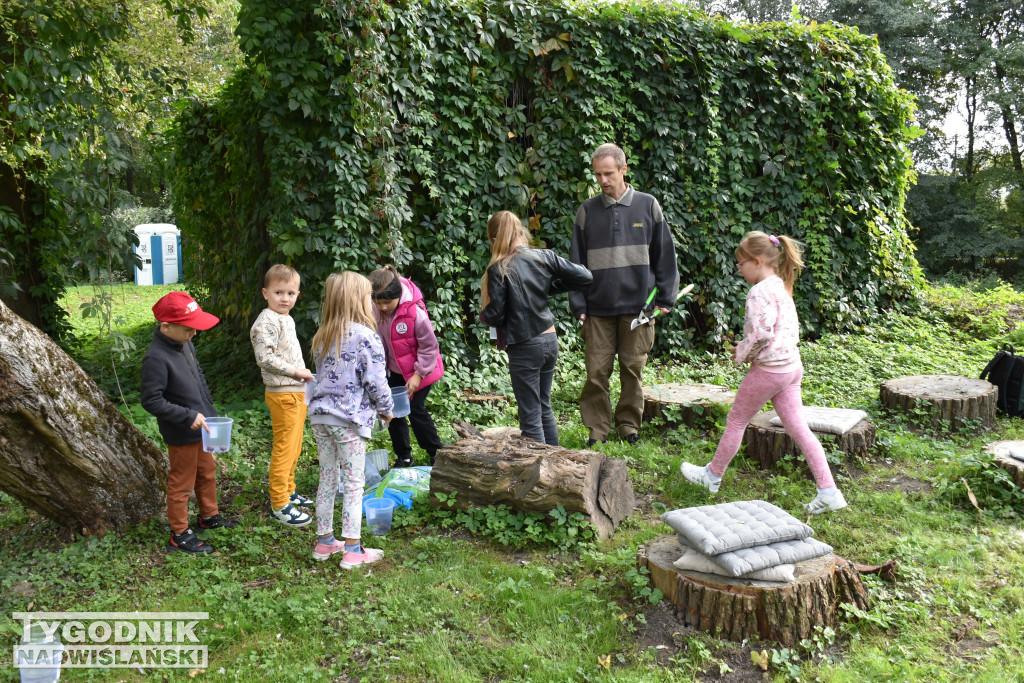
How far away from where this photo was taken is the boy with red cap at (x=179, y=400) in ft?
12.5

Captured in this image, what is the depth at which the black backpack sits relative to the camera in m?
5.93

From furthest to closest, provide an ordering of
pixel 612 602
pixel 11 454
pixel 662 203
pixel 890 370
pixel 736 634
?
pixel 662 203 < pixel 890 370 < pixel 11 454 < pixel 612 602 < pixel 736 634

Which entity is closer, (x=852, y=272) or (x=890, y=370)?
(x=890, y=370)

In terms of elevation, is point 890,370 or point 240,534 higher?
point 890,370

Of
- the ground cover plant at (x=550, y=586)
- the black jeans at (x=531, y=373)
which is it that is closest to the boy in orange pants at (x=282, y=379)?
the ground cover plant at (x=550, y=586)

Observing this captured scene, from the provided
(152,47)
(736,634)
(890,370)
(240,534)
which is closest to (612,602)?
(736,634)

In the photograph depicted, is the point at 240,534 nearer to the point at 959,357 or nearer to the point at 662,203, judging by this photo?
the point at 662,203

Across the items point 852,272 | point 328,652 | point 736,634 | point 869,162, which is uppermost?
point 869,162

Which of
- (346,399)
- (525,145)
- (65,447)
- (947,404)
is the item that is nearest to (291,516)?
(346,399)

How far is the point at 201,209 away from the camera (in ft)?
28.4

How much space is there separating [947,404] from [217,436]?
5.30 meters

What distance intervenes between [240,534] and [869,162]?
8.49 metres

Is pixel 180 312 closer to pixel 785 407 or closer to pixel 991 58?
pixel 785 407

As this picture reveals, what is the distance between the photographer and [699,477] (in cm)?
455
